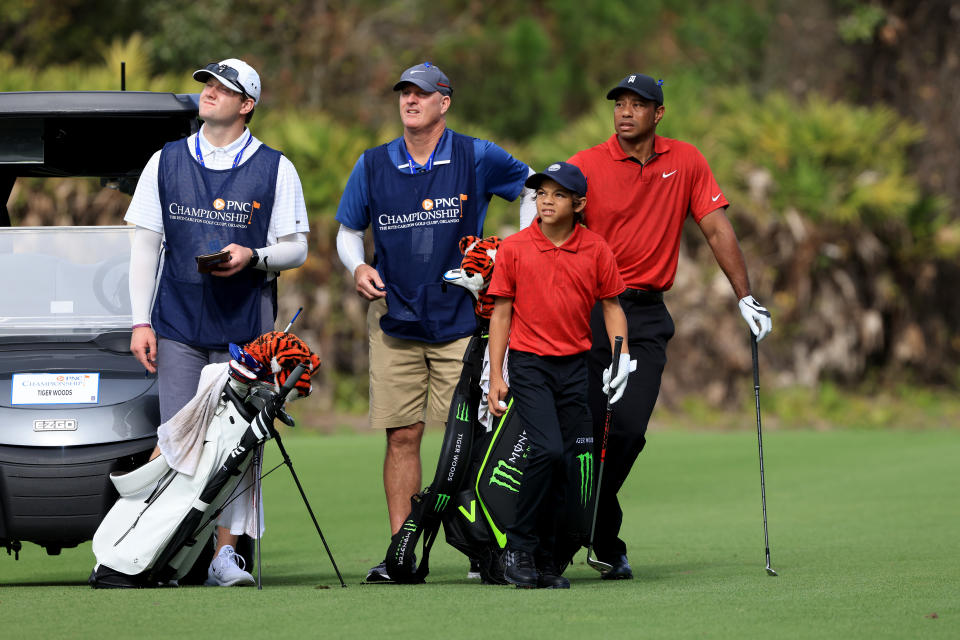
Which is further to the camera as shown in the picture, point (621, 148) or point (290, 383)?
point (621, 148)

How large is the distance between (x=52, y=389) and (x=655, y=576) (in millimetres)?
2785

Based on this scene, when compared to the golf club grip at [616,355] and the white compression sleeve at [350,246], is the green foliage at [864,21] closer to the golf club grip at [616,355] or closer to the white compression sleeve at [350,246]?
the white compression sleeve at [350,246]

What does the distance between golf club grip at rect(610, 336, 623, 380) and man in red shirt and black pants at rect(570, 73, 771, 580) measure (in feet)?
1.12

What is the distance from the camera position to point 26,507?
6.51 metres

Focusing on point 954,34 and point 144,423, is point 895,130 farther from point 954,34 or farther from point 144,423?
point 144,423

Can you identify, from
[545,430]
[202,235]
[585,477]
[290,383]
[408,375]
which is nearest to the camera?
[290,383]

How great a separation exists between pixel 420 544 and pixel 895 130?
496 inches

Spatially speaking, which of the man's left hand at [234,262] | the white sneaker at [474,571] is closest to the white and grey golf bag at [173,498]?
the man's left hand at [234,262]

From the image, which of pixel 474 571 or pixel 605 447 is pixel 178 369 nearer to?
pixel 474 571

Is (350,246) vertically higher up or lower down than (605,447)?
higher up

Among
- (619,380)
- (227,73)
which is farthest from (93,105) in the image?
(619,380)

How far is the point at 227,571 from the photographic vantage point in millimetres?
6773

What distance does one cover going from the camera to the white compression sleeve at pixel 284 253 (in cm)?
687

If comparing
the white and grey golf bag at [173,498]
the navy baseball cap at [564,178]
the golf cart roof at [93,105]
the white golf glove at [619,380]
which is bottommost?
the white and grey golf bag at [173,498]
